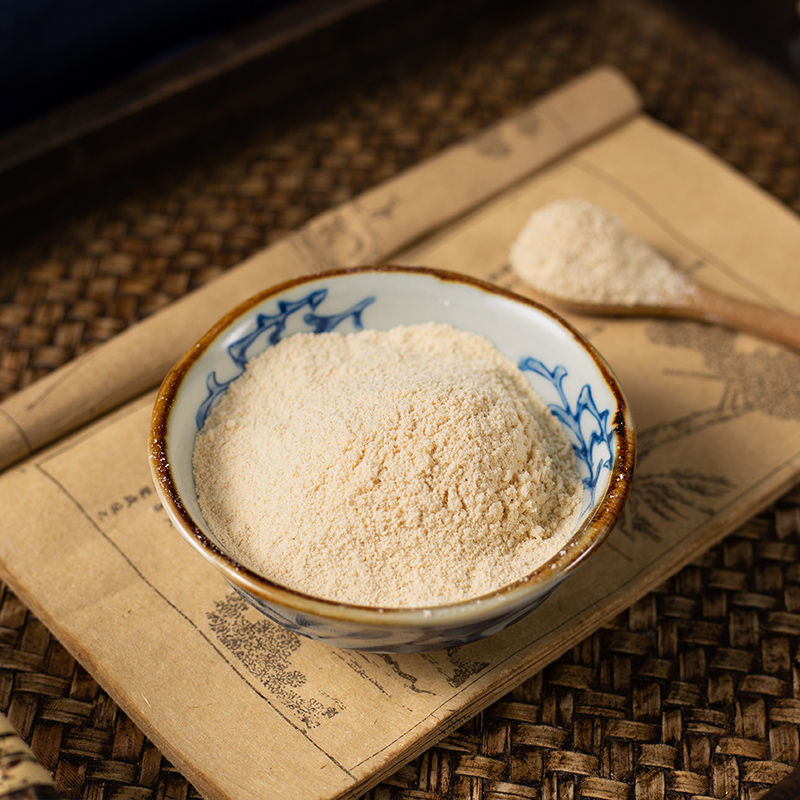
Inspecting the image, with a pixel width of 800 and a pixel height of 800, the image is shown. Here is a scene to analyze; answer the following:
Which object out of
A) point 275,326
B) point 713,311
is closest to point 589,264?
point 713,311

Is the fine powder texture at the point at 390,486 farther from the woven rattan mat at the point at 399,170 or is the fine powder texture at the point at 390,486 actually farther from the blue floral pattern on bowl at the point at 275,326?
the woven rattan mat at the point at 399,170

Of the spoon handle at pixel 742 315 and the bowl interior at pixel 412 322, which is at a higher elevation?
the bowl interior at pixel 412 322

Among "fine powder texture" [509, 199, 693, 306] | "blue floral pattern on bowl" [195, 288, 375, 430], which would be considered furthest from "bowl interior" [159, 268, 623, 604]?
"fine powder texture" [509, 199, 693, 306]

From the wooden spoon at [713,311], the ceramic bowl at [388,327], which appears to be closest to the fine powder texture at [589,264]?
the wooden spoon at [713,311]

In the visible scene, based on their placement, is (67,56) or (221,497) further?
(67,56)

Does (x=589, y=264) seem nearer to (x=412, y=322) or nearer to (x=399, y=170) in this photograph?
(x=412, y=322)

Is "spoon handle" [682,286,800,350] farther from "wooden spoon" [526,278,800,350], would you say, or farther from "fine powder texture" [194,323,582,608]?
"fine powder texture" [194,323,582,608]

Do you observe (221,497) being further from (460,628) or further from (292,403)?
(460,628)

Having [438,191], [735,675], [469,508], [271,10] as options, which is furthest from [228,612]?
[271,10]
